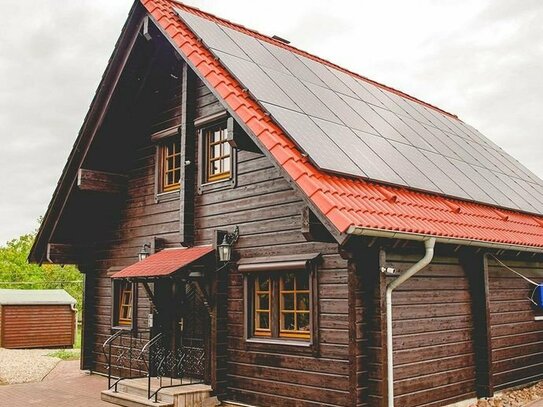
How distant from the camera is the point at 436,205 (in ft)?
29.2

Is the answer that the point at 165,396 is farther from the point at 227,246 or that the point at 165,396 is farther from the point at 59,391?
the point at 59,391

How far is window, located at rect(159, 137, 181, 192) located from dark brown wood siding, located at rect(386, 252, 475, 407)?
517cm

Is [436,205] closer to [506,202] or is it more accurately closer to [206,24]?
[506,202]

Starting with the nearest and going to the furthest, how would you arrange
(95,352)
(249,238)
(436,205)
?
(436,205), (249,238), (95,352)

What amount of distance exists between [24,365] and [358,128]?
12121 millimetres

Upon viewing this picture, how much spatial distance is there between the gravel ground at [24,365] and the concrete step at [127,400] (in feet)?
14.6

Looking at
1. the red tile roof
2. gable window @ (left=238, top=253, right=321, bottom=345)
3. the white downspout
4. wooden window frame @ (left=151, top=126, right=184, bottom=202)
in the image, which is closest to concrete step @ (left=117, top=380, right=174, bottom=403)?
gable window @ (left=238, top=253, right=321, bottom=345)

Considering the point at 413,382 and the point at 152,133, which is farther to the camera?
the point at 152,133

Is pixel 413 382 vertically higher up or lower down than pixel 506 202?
lower down

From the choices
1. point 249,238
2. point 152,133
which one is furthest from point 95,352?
point 249,238

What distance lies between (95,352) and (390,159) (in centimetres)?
829

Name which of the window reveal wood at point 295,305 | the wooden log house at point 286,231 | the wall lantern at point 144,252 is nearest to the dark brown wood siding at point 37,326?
the wooden log house at point 286,231

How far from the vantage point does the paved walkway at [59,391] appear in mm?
10516

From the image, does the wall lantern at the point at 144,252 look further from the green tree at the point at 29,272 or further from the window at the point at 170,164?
the green tree at the point at 29,272
